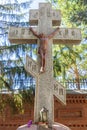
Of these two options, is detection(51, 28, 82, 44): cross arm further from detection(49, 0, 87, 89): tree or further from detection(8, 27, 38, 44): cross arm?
detection(49, 0, 87, 89): tree

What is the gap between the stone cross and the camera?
6402 millimetres

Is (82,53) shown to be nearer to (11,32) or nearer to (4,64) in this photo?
(4,64)

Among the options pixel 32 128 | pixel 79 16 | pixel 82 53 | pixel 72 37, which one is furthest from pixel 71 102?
pixel 82 53

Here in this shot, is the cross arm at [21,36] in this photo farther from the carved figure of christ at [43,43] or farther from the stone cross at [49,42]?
the carved figure of christ at [43,43]

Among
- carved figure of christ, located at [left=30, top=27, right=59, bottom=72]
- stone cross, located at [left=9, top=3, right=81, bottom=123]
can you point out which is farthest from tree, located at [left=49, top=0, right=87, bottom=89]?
carved figure of christ, located at [left=30, top=27, right=59, bottom=72]

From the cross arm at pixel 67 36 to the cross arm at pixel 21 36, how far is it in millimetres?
552

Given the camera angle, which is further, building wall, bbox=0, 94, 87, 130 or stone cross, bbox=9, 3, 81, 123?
building wall, bbox=0, 94, 87, 130

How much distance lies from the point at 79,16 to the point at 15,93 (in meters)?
3.61

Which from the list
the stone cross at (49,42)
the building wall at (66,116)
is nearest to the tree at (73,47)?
the building wall at (66,116)

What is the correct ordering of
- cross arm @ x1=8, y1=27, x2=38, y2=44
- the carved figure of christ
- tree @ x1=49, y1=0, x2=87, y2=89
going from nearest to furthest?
the carved figure of christ < cross arm @ x1=8, y1=27, x2=38, y2=44 < tree @ x1=49, y1=0, x2=87, y2=89

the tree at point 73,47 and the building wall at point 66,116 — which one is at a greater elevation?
the tree at point 73,47

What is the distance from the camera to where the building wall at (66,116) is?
33.3ft

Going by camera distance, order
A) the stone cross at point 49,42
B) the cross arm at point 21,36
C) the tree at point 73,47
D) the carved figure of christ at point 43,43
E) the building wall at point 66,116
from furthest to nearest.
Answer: the tree at point 73,47, the building wall at point 66,116, the cross arm at point 21,36, the carved figure of christ at point 43,43, the stone cross at point 49,42

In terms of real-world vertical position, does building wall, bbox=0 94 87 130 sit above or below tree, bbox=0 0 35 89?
below
